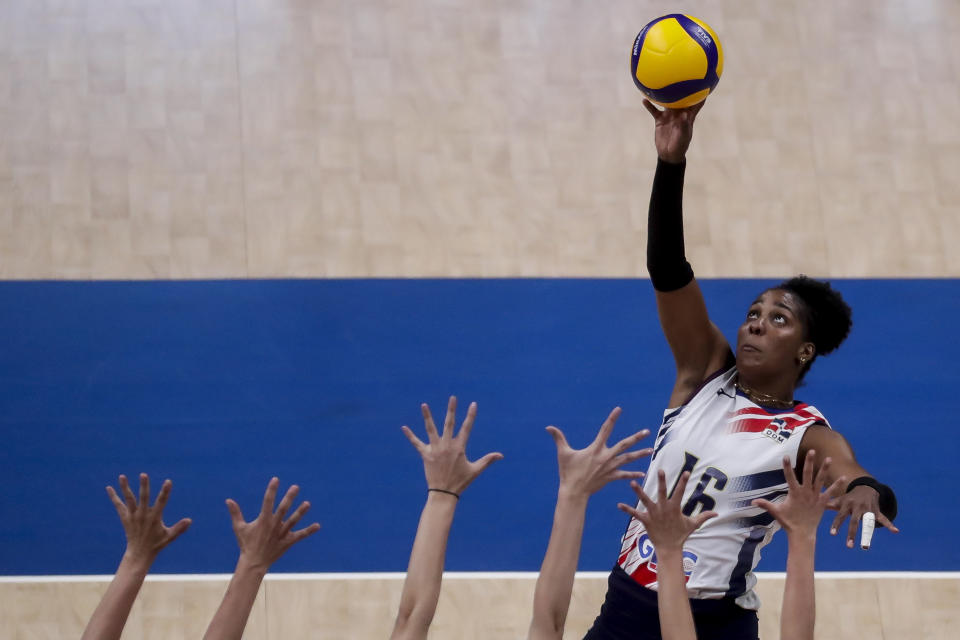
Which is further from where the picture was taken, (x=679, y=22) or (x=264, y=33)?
(x=264, y=33)

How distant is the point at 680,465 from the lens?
9.71ft

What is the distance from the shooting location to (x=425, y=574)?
92.4 inches

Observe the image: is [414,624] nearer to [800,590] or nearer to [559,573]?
[559,573]

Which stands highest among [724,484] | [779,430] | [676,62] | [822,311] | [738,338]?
[676,62]

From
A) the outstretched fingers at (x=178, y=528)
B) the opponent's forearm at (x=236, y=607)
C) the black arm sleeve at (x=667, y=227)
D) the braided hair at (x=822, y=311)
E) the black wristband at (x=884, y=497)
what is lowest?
the opponent's forearm at (x=236, y=607)

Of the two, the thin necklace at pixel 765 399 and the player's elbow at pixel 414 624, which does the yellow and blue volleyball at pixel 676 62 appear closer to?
the thin necklace at pixel 765 399

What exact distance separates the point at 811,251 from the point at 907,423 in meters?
0.98

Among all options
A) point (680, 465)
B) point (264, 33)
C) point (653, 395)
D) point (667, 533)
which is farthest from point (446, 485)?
point (264, 33)

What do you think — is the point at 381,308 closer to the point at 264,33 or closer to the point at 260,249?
the point at 260,249

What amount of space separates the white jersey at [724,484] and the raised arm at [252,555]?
104 centimetres

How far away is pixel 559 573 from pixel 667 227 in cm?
107

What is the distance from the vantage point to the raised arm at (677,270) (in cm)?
295

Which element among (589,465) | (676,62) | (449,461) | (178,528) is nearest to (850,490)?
(589,465)

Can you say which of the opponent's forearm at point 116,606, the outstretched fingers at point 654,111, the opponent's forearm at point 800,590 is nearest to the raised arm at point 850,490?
the opponent's forearm at point 800,590
